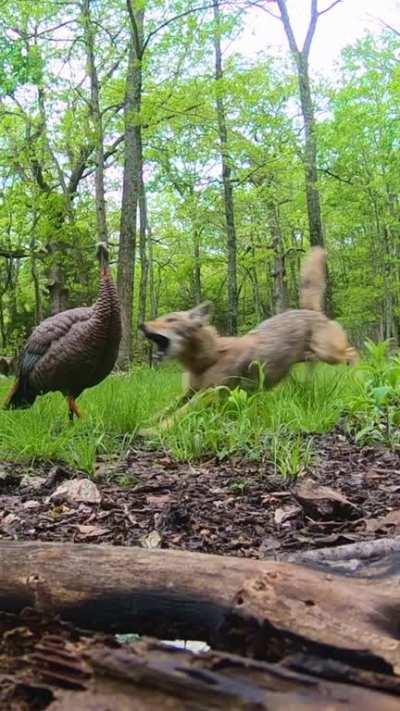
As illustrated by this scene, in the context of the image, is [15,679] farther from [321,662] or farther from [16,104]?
[16,104]

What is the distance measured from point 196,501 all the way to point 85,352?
2.23 meters

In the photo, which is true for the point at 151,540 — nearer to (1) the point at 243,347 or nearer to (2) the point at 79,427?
(2) the point at 79,427

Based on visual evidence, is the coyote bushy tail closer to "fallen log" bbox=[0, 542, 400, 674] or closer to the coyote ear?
the coyote ear

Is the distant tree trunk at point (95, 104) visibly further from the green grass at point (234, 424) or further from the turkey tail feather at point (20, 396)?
the green grass at point (234, 424)

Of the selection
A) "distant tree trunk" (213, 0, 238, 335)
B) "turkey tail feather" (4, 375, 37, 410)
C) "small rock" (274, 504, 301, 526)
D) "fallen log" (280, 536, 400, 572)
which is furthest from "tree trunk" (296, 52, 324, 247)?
"fallen log" (280, 536, 400, 572)

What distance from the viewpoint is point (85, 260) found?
2261 centimetres

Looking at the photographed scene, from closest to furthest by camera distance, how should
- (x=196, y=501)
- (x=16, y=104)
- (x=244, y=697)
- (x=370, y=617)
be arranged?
1. (x=244, y=697)
2. (x=370, y=617)
3. (x=196, y=501)
4. (x=16, y=104)

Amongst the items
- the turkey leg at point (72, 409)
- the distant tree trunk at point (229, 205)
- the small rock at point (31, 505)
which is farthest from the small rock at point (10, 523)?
the distant tree trunk at point (229, 205)

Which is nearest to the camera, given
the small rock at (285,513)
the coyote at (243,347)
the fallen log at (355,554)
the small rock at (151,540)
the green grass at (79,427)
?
the fallen log at (355,554)

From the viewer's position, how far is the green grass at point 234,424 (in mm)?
3988

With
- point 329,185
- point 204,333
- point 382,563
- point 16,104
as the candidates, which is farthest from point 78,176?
point 382,563

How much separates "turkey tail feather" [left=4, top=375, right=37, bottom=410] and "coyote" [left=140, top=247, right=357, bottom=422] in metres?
1.24

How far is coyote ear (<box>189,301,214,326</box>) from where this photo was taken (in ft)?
17.7

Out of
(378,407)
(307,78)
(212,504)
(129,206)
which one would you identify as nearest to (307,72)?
(307,78)
